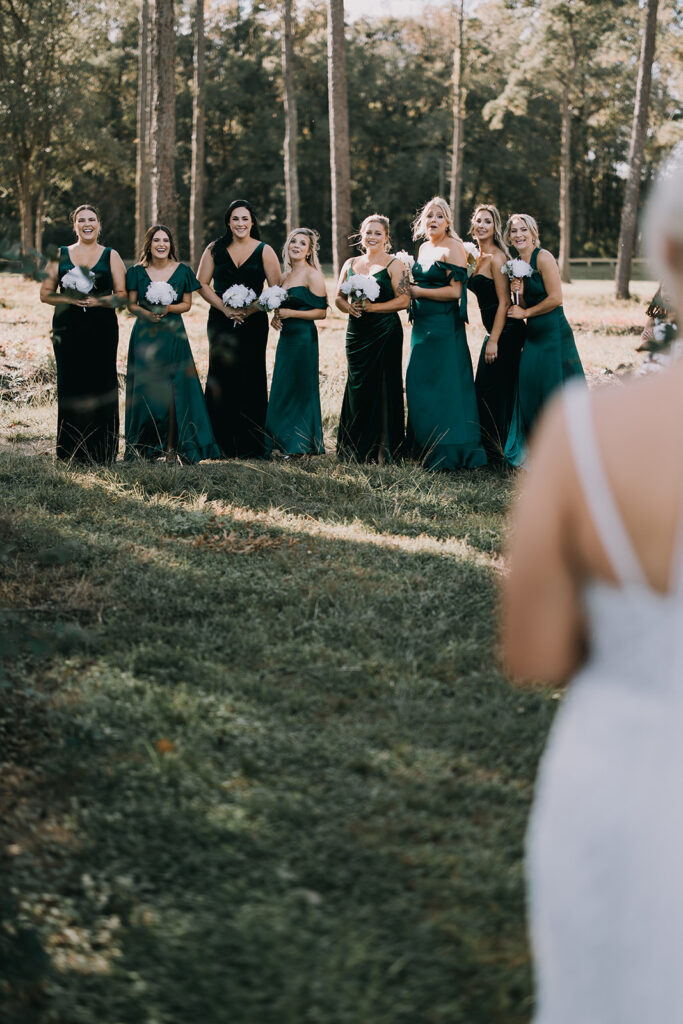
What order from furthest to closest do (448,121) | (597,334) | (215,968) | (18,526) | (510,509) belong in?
(448,121)
(597,334)
(510,509)
(18,526)
(215,968)

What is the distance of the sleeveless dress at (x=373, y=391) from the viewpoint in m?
9.62

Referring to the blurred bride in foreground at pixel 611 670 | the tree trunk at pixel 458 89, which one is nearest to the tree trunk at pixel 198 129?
the tree trunk at pixel 458 89

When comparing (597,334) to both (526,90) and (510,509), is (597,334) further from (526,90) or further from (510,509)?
(526,90)

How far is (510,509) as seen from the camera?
A: 328 inches

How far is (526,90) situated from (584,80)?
276 cm

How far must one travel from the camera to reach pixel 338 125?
68.4 ft

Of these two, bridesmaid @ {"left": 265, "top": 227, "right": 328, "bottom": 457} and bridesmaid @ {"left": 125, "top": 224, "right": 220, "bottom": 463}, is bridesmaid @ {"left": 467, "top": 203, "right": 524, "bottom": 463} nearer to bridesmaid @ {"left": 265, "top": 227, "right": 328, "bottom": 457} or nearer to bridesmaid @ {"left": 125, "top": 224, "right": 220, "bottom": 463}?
bridesmaid @ {"left": 265, "top": 227, "right": 328, "bottom": 457}

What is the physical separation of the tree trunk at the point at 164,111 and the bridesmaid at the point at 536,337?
7488 millimetres

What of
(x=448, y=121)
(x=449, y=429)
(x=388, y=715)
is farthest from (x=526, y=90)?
(x=388, y=715)

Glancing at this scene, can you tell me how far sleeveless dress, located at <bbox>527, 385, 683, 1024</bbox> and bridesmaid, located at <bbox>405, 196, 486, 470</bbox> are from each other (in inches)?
314

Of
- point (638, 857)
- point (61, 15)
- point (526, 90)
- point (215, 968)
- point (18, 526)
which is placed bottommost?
point (215, 968)

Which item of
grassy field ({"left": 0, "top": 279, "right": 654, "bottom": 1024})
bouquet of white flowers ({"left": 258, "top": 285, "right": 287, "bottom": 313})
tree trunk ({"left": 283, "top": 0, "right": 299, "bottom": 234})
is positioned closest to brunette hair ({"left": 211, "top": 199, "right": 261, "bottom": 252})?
bouquet of white flowers ({"left": 258, "top": 285, "right": 287, "bottom": 313})

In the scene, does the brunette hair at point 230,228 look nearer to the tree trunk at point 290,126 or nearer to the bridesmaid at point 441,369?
the bridesmaid at point 441,369

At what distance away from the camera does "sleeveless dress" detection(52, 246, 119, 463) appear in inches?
369
